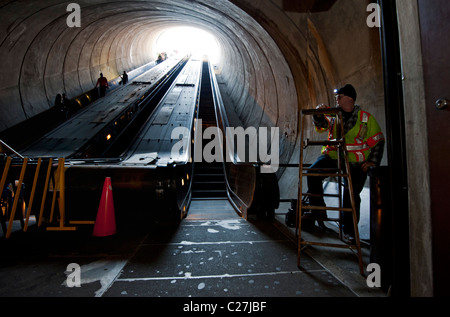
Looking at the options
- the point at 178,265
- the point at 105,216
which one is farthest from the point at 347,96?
the point at 105,216

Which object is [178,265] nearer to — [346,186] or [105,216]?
[105,216]

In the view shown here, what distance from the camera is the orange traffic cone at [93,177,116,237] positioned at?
2.66 meters

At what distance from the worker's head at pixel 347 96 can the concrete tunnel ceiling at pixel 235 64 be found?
909 millimetres

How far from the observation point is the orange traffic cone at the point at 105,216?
2.66 metres

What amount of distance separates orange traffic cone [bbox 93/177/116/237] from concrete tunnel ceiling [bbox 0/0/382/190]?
12.2ft

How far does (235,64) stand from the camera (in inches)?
534

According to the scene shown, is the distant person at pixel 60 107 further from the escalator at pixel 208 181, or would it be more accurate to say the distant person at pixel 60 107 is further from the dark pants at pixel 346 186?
the dark pants at pixel 346 186

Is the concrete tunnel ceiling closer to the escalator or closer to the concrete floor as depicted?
the escalator

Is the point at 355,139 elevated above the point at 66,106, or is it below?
below

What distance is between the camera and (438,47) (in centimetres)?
120

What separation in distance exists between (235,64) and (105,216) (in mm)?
12774

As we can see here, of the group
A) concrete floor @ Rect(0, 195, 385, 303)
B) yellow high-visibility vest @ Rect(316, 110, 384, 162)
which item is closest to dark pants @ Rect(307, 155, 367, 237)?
yellow high-visibility vest @ Rect(316, 110, 384, 162)

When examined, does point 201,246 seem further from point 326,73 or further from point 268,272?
point 326,73

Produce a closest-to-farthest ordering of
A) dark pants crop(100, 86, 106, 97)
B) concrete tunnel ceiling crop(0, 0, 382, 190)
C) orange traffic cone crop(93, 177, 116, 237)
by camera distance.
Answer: orange traffic cone crop(93, 177, 116, 237) → concrete tunnel ceiling crop(0, 0, 382, 190) → dark pants crop(100, 86, 106, 97)
